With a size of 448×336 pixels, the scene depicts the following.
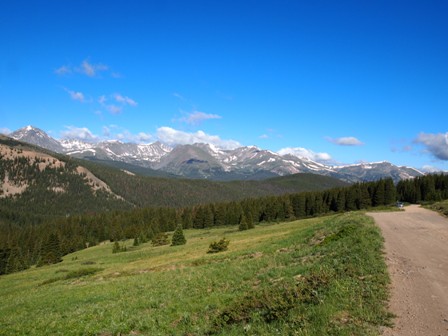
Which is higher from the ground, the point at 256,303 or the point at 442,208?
the point at 442,208

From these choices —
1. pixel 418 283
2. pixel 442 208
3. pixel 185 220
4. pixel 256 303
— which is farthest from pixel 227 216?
pixel 256 303

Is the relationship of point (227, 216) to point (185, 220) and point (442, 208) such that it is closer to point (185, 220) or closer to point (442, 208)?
point (185, 220)

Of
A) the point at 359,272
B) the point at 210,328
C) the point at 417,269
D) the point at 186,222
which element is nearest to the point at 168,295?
the point at 210,328

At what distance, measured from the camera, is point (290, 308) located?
11.6 meters

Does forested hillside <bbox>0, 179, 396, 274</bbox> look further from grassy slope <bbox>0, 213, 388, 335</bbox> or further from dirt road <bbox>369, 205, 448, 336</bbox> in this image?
grassy slope <bbox>0, 213, 388, 335</bbox>

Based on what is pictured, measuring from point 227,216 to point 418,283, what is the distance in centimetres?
12888

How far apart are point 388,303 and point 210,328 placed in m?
6.61

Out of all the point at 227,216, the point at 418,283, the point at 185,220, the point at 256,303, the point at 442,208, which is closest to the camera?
the point at 256,303

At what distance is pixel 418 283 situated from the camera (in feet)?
46.6

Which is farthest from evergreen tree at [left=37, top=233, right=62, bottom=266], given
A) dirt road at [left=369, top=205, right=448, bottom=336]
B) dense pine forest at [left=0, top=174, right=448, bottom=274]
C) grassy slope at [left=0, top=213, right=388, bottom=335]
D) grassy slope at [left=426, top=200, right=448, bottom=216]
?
dirt road at [left=369, top=205, right=448, bottom=336]

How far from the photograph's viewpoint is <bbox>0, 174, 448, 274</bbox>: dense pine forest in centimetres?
10831

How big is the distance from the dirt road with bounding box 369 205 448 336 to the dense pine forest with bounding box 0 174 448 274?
2917 inches

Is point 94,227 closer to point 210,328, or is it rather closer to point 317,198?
point 317,198

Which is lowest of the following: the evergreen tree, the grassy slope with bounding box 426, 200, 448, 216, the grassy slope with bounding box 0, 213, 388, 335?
the evergreen tree
